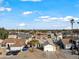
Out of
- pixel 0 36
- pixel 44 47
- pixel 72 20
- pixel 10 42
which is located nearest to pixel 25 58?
pixel 72 20

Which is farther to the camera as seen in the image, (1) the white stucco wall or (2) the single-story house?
(2) the single-story house

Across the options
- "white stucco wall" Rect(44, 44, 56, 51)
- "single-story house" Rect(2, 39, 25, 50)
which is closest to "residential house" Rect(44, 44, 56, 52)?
"white stucco wall" Rect(44, 44, 56, 51)

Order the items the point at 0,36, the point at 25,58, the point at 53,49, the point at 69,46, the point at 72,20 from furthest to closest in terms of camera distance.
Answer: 1. the point at 0,36
2. the point at 69,46
3. the point at 53,49
4. the point at 72,20
5. the point at 25,58

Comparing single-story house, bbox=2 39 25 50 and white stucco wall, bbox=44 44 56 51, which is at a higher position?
single-story house, bbox=2 39 25 50

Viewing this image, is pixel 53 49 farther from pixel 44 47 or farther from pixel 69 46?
pixel 69 46

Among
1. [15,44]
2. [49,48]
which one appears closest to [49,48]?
[49,48]

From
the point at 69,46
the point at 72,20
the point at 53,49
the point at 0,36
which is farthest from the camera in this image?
the point at 0,36

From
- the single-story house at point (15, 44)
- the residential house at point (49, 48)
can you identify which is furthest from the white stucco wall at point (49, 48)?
the single-story house at point (15, 44)

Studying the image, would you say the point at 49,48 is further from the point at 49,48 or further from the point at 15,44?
the point at 15,44

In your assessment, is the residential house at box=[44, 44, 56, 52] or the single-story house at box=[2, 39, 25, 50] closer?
the residential house at box=[44, 44, 56, 52]

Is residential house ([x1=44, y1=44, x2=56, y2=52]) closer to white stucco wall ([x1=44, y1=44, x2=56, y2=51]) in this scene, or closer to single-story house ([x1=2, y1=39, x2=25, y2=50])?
white stucco wall ([x1=44, y1=44, x2=56, y2=51])

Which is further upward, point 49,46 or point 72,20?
point 72,20
